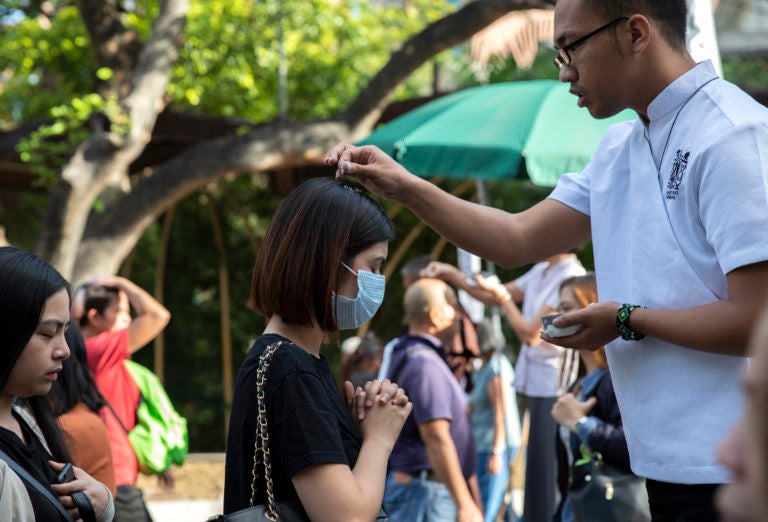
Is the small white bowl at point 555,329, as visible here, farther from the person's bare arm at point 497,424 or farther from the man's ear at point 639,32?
the person's bare arm at point 497,424

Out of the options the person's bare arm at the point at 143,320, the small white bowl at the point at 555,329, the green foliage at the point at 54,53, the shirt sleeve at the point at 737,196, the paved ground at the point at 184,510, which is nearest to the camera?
the shirt sleeve at the point at 737,196

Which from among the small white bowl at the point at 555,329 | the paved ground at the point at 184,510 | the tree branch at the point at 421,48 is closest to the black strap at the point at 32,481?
the small white bowl at the point at 555,329

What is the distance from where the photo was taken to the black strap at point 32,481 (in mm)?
2475

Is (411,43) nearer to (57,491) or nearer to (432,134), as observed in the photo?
(432,134)

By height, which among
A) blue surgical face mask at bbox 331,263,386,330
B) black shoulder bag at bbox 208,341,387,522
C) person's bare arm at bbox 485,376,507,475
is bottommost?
person's bare arm at bbox 485,376,507,475

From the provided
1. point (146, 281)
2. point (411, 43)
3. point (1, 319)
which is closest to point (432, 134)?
point (411, 43)

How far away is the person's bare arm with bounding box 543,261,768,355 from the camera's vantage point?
2.11 meters

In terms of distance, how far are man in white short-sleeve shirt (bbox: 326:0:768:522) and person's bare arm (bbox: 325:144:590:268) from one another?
0.02 m

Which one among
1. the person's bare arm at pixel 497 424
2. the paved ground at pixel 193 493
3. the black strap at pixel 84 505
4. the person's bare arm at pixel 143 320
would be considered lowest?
the paved ground at pixel 193 493

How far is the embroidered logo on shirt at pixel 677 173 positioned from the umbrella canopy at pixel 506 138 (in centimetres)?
315

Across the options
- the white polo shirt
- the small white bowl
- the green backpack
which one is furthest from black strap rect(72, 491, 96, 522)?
the green backpack

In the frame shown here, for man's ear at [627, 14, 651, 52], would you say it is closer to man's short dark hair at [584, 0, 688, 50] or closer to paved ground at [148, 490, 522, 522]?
man's short dark hair at [584, 0, 688, 50]

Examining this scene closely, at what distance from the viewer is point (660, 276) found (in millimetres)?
2279

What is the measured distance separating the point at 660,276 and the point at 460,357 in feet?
13.3
